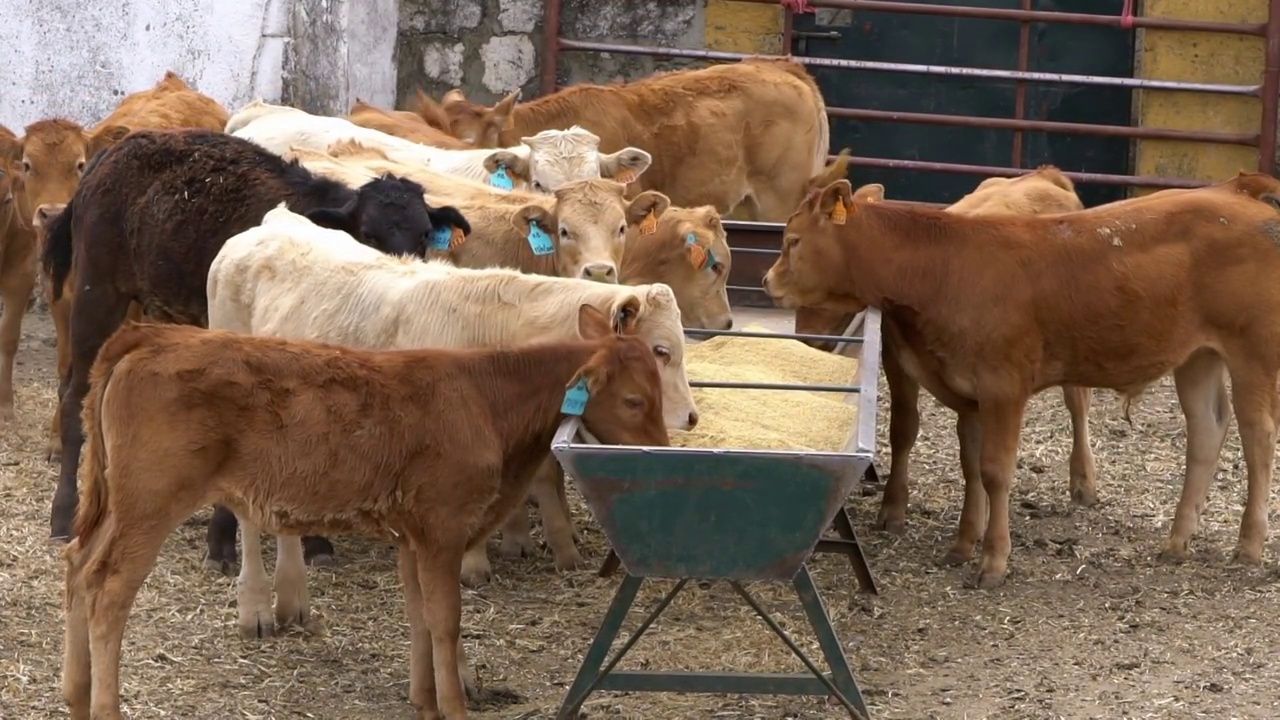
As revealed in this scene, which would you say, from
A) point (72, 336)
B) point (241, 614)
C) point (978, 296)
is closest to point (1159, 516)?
point (978, 296)

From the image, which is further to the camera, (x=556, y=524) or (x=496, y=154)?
(x=496, y=154)

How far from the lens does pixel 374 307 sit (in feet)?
22.0

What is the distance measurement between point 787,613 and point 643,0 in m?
7.26

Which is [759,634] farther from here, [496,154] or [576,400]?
[496,154]

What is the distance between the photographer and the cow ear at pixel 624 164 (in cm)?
992

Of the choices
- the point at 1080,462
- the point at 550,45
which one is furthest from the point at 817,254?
the point at 550,45

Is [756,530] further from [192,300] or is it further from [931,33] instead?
[931,33]

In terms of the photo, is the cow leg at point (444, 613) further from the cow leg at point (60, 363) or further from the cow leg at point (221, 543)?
the cow leg at point (60, 363)

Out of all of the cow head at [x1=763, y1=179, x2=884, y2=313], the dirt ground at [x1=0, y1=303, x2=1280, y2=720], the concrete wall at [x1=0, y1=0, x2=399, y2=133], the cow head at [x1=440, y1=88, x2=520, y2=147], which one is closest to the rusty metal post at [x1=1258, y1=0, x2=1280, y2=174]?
the dirt ground at [x1=0, y1=303, x2=1280, y2=720]

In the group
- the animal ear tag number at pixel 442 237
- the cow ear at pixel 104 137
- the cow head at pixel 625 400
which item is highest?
the cow ear at pixel 104 137

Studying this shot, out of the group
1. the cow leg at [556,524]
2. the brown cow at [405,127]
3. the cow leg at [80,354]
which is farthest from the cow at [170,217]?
the brown cow at [405,127]

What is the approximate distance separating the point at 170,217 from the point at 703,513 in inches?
134

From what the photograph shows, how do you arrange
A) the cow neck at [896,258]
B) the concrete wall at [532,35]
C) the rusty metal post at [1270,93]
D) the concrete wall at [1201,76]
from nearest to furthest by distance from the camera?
the cow neck at [896,258]
the rusty metal post at [1270,93]
the concrete wall at [1201,76]
the concrete wall at [532,35]

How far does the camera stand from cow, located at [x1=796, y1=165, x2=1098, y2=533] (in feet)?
26.9
